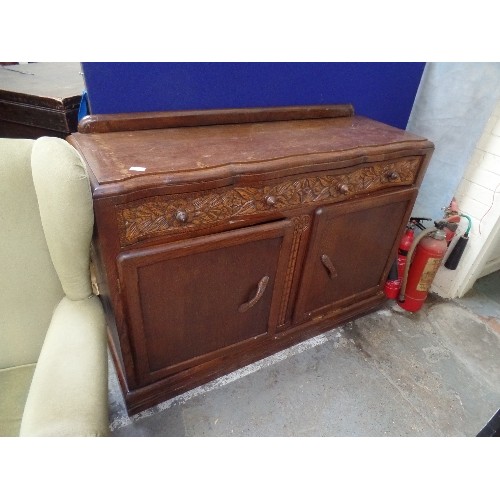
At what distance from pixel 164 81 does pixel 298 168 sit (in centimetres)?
60

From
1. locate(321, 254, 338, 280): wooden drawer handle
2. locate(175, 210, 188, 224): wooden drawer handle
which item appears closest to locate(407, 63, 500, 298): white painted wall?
locate(321, 254, 338, 280): wooden drawer handle

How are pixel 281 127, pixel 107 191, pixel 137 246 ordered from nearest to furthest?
pixel 107 191 < pixel 137 246 < pixel 281 127

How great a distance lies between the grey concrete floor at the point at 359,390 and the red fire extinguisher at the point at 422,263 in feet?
0.41

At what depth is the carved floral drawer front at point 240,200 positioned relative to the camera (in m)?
0.98

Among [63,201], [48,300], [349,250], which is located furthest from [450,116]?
[48,300]

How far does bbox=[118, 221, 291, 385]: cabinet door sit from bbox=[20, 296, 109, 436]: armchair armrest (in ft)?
0.54

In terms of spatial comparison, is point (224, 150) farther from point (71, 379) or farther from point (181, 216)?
point (71, 379)

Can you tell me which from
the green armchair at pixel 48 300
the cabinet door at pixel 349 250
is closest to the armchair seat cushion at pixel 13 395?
the green armchair at pixel 48 300

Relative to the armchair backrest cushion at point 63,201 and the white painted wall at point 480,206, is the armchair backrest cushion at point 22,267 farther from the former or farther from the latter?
the white painted wall at point 480,206

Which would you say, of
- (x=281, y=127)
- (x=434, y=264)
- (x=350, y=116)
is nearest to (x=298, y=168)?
(x=281, y=127)

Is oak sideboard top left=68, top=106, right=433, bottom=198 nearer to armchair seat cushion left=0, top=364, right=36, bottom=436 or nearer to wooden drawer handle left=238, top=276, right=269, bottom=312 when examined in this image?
wooden drawer handle left=238, top=276, right=269, bottom=312

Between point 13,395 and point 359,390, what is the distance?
130cm

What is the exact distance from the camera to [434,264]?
5.94 ft
